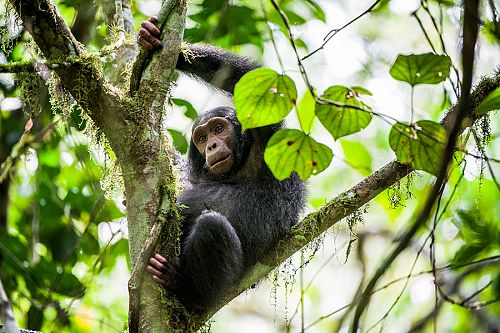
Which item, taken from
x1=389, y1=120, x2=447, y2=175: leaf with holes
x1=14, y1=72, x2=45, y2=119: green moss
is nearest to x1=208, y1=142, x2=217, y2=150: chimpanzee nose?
x1=14, y1=72, x2=45, y2=119: green moss

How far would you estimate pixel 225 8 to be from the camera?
19.9 ft

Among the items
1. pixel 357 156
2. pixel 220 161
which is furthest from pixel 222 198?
pixel 357 156

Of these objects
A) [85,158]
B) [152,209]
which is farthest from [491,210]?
[85,158]

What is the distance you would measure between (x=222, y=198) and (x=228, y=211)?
15cm

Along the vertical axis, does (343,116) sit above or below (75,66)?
below

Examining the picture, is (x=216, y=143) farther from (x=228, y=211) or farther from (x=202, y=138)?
(x=228, y=211)

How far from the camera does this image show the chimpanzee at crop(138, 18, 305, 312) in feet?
14.0

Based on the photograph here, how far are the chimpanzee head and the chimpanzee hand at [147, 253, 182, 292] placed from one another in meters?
1.45

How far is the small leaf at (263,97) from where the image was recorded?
2.80 m

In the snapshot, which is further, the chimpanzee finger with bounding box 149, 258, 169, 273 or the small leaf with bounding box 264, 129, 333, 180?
the chimpanzee finger with bounding box 149, 258, 169, 273

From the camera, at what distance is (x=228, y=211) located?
4.99 metres

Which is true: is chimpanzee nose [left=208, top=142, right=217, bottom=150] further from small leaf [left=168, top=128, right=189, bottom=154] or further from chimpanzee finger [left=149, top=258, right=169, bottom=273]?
chimpanzee finger [left=149, top=258, right=169, bottom=273]

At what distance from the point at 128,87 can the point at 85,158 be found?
262 centimetres

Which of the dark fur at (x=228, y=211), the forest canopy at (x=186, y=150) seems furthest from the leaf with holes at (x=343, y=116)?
the dark fur at (x=228, y=211)
